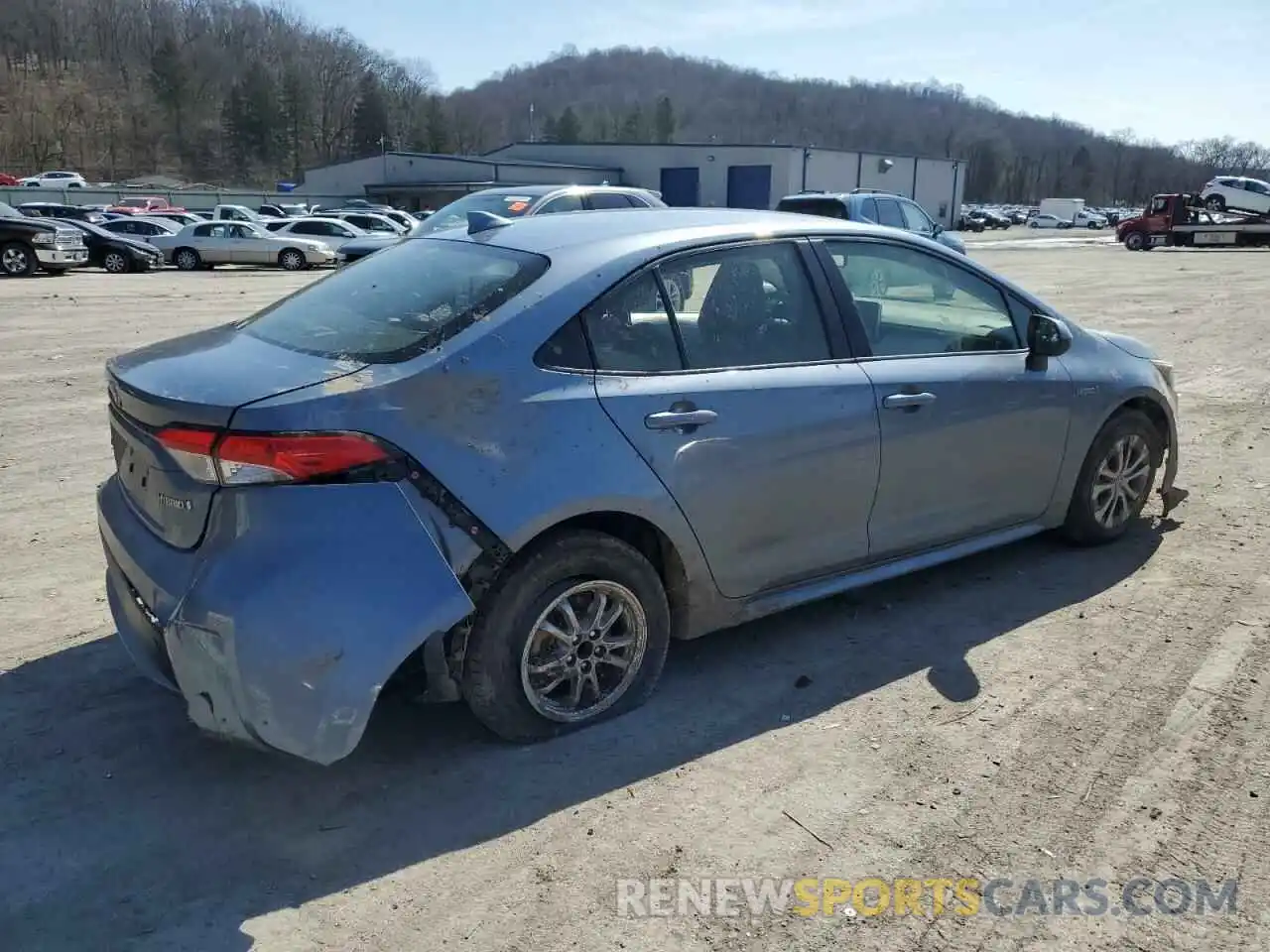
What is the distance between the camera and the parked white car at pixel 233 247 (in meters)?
26.2

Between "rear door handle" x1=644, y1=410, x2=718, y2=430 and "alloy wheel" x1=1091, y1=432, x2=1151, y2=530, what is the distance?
2.55 meters

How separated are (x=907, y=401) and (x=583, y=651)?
5.46 feet

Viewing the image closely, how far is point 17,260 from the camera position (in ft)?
65.9

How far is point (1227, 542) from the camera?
5168 mm

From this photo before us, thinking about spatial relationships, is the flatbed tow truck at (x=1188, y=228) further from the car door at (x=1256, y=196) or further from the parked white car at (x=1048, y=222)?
the parked white car at (x=1048, y=222)

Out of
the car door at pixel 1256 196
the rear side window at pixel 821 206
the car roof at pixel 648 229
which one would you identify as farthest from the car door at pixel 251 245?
the car door at pixel 1256 196

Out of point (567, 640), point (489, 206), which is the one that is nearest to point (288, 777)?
point (567, 640)

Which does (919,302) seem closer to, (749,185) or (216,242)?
(216,242)

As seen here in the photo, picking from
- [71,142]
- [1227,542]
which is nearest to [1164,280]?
[1227,542]

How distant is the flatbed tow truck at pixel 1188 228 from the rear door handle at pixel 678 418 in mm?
45201

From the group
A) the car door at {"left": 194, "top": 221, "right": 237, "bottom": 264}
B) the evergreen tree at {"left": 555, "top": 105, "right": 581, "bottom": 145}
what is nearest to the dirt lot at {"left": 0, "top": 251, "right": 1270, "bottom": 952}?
the car door at {"left": 194, "top": 221, "right": 237, "bottom": 264}

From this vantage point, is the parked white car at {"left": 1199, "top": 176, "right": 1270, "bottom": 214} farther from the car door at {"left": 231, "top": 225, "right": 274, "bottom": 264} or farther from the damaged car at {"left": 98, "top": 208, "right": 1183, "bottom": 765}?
the damaged car at {"left": 98, "top": 208, "right": 1183, "bottom": 765}

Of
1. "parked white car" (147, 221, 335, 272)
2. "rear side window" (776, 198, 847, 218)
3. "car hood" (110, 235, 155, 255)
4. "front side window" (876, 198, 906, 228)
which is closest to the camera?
"rear side window" (776, 198, 847, 218)

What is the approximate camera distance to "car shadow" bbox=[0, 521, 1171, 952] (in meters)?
2.56
